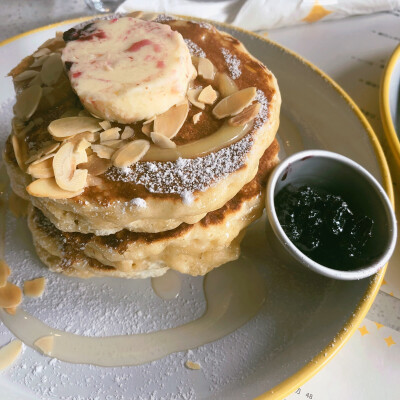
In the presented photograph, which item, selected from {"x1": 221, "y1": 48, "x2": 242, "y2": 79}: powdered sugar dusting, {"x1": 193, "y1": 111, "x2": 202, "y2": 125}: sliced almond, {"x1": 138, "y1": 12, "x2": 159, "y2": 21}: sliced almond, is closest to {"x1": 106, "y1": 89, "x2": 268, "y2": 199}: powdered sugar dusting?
{"x1": 193, "y1": 111, "x2": 202, "y2": 125}: sliced almond

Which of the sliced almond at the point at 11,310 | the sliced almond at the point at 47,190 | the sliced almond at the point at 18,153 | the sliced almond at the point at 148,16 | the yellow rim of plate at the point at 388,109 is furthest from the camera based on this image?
the yellow rim of plate at the point at 388,109

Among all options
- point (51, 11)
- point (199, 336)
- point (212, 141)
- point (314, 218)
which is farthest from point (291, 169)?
point (51, 11)

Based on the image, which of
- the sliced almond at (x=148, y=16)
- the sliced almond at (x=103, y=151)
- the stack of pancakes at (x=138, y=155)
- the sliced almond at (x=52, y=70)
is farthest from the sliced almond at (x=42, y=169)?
the sliced almond at (x=148, y=16)

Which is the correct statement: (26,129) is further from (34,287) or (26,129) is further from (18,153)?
(34,287)

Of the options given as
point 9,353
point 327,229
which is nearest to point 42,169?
point 9,353

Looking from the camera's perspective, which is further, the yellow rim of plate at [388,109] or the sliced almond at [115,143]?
the yellow rim of plate at [388,109]

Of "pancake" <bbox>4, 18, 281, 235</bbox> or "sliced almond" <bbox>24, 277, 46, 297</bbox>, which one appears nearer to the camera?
"pancake" <bbox>4, 18, 281, 235</bbox>

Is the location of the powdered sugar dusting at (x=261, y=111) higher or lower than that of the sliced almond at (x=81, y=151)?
lower

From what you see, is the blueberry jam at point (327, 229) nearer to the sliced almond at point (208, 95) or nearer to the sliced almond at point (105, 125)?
the sliced almond at point (208, 95)

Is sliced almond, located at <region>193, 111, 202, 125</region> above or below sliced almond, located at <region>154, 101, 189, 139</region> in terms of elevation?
below

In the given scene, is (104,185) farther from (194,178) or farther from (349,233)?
(349,233)

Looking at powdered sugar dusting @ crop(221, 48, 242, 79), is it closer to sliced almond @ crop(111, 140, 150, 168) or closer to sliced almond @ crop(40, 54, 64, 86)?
sliced almond @ crop(111, 140, 150, 168)
